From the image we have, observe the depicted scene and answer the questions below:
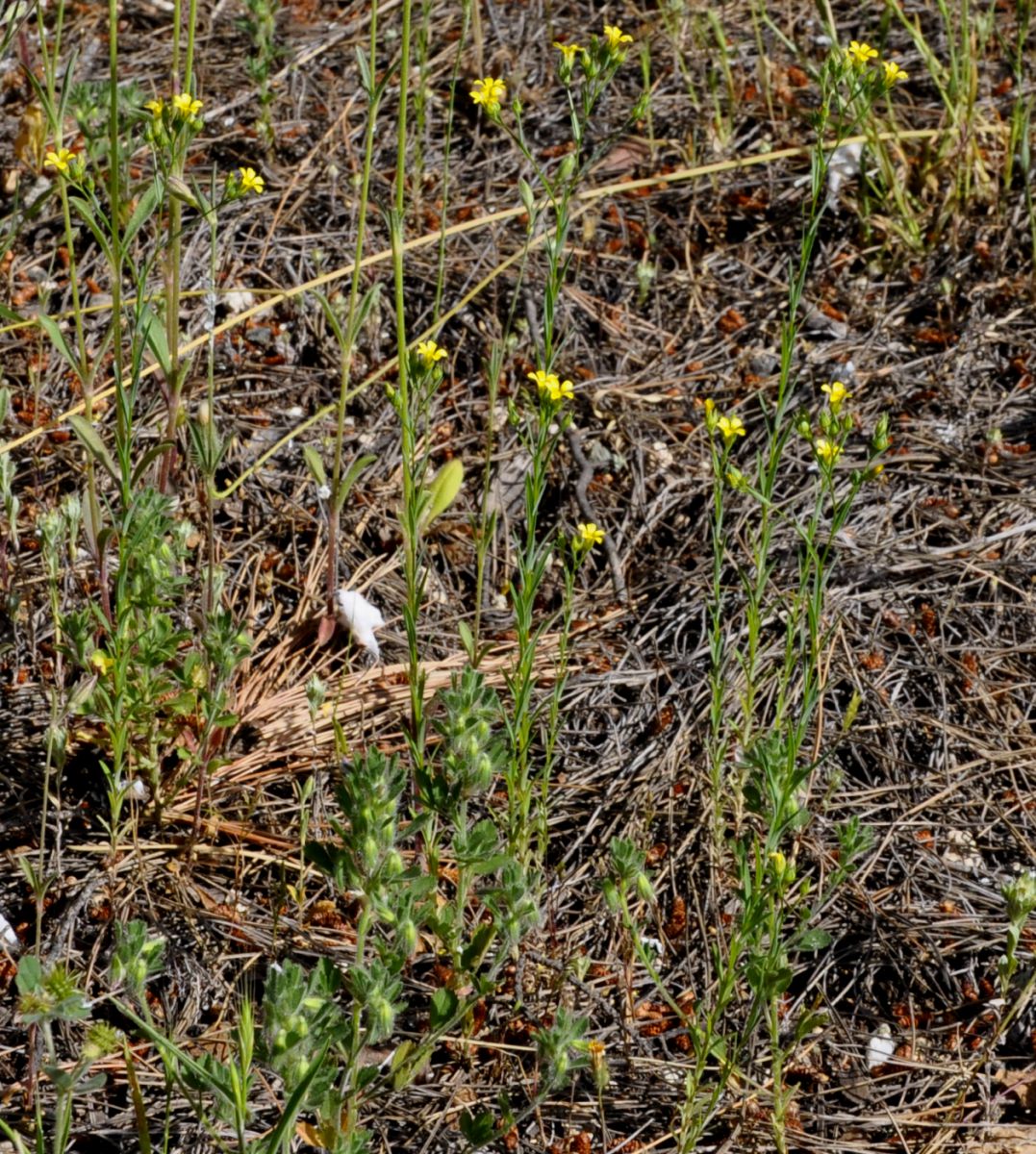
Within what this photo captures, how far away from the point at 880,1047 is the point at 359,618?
1.28 metres

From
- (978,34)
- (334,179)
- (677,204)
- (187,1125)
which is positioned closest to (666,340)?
(677,204)

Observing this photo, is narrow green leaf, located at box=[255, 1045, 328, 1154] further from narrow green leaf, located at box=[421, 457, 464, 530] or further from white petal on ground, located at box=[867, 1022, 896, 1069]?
narrow green leaf, located at box=[421, 457, 464, 530]

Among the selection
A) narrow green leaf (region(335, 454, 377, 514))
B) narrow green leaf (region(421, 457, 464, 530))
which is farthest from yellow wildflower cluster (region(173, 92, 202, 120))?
narrow green leaf (region(421, 457, 464, 530))

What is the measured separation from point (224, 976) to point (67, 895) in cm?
31

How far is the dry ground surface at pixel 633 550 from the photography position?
2188 millimetres

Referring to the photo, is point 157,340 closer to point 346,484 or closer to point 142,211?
point 142,211

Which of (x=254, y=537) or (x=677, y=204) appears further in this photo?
(x=677, y=204)

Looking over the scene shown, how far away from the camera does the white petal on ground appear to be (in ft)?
7.14

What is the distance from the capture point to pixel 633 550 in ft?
9.75

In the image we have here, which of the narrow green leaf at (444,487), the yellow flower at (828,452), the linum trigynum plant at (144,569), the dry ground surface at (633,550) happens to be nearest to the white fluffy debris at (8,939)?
the dry ground surface at (633,550)

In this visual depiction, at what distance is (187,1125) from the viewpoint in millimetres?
1993

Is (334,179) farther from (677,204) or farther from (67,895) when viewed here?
(67,895)

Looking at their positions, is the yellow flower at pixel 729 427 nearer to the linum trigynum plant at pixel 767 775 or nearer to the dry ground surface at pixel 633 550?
the linum trigynum plant at pixel 767 775

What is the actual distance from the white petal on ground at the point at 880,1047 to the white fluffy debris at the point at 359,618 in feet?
3.90
